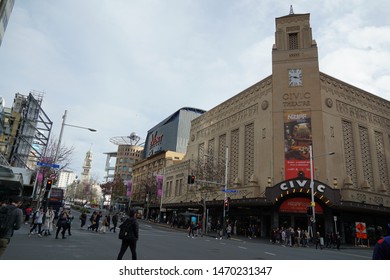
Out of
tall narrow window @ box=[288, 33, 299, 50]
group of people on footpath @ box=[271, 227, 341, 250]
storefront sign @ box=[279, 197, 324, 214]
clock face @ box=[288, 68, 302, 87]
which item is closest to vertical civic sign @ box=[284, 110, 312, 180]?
storefront sign @ box=[279, 197, 324, 214]

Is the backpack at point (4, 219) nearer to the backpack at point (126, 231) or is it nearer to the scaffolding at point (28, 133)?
the backpack at point (126, 231)

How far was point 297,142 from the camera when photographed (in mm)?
36875

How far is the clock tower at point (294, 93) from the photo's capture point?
120 feet

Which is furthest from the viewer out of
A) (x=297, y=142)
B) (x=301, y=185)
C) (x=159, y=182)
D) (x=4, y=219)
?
(x=159, y=182)

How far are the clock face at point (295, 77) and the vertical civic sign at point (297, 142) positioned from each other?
167 inches

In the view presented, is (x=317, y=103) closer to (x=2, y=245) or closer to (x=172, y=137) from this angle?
(x=2, y=245)

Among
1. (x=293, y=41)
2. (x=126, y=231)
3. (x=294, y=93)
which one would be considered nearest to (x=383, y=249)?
(x=126, y=231)

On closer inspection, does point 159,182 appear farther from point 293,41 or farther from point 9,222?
point 9,222

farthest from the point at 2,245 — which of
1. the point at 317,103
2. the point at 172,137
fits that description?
the point at 172,137

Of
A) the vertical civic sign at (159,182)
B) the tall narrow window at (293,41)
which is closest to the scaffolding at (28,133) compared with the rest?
the vertical civic sign at (159,182)

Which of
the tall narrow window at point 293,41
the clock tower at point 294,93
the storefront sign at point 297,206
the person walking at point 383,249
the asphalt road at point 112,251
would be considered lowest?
the asphalt road at point 112,251

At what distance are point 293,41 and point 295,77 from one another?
6489 millimetres

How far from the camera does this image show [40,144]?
5528cm

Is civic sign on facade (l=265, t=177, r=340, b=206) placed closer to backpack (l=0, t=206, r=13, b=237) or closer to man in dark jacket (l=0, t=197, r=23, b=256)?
man in dark jacket (l=0, t=197, r=23, b=256)
